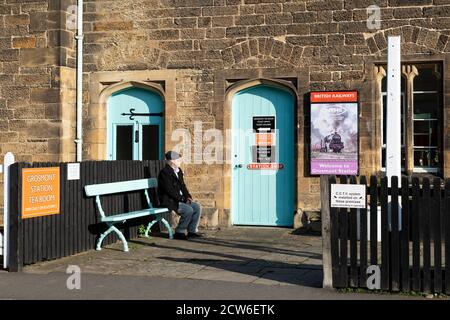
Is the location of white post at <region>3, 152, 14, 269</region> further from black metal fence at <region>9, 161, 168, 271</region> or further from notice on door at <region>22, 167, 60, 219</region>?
notice on door at <region>22, 167, 60, 219</region>

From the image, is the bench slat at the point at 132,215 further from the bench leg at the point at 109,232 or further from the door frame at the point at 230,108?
the door frame at the point at 230,108

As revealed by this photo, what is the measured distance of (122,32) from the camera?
1360 cm

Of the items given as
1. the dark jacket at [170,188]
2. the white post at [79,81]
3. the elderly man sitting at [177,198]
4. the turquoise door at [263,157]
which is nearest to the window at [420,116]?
the turquoise door at [263,157]

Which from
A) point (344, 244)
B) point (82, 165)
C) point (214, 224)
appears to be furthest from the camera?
point (214, 224)

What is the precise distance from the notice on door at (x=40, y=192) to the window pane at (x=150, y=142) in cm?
433

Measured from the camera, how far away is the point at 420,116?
12352 mm

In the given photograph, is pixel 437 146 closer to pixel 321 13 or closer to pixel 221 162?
pixel 321 13

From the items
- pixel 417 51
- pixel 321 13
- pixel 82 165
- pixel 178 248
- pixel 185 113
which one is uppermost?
Answer: pixel 321 13

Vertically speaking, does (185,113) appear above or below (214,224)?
above

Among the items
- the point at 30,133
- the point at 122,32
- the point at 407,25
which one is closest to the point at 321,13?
the point at 407,25

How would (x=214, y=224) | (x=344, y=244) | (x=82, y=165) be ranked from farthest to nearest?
(x=214, y=224) → (x=82, y=165) → (x=344, y=244)

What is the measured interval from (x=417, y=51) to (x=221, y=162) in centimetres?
440

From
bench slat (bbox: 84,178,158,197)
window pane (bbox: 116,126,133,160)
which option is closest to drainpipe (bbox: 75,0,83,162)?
window pane (bbox: 116,126,133,160)

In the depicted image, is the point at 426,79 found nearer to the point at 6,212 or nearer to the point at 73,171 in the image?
the point at 73,171
